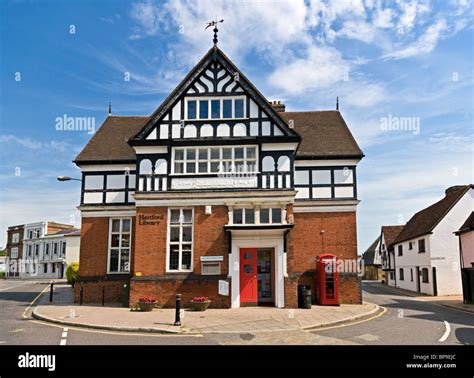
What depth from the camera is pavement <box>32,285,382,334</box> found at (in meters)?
13.1

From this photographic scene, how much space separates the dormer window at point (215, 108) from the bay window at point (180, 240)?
182 inches

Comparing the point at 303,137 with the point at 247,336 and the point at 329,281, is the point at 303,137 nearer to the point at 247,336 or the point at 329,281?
the point at 329,281

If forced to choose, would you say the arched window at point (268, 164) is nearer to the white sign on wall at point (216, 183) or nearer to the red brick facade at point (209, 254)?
the white sign on wall at point (216, 183)

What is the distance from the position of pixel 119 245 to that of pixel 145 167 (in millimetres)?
4771

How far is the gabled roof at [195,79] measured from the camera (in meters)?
19.3

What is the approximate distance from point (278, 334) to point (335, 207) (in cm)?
950

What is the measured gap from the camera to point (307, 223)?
20250 mm

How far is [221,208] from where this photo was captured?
1869 cm

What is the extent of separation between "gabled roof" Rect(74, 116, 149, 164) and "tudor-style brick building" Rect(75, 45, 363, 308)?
2.29m

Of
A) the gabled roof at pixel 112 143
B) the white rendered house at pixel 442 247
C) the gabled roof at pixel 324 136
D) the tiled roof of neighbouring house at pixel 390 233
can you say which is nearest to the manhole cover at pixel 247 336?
the gabled roof at pixel 324 136

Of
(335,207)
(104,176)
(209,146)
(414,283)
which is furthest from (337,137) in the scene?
(414,283)

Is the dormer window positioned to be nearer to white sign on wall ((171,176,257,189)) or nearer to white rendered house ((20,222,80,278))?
white sign on wall ((171,176,257,189))

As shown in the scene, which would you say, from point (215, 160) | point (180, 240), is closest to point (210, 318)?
point (180, 240)
